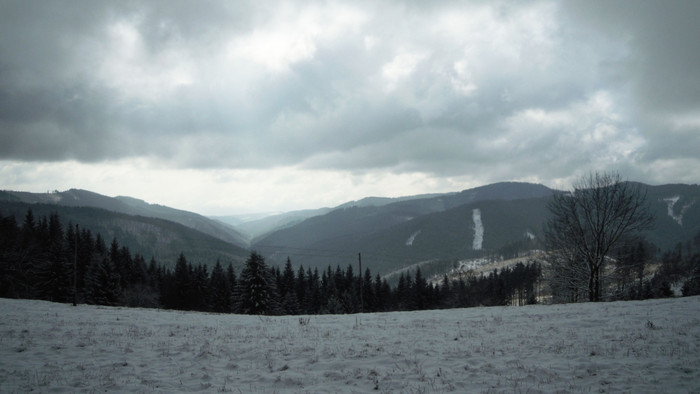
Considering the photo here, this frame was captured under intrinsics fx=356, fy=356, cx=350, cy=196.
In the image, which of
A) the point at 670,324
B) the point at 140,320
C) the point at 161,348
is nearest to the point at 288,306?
the point at 140,320

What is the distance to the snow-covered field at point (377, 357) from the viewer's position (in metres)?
8.63

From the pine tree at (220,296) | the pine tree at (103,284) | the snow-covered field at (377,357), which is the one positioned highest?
the snow-covered field at (377,357)

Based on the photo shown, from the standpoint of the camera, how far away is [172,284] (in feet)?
221

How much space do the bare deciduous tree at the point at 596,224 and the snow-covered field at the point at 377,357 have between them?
1447cm

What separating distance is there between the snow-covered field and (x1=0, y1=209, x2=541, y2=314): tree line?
18.2m

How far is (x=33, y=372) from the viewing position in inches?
381

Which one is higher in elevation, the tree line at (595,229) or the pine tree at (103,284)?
the tree line at (595,229)

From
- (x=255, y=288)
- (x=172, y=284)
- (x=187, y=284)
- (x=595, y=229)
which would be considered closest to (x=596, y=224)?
(x=595, y=229)

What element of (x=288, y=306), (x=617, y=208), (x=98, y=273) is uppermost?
(x=617, y=208)

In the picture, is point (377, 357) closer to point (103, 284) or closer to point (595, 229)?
point (595, 229)

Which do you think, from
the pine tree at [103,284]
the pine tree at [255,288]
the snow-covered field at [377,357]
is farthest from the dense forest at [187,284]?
the snow-covered field at [377,357]

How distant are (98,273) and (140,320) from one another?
38243 millimetres

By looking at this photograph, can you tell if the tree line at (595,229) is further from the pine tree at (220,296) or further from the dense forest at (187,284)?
the pine tree at (220,296)

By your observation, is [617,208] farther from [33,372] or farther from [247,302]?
[247,302]
